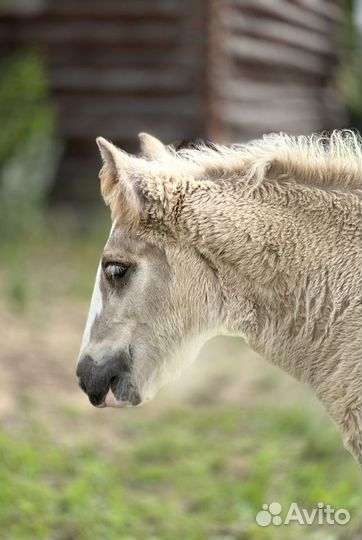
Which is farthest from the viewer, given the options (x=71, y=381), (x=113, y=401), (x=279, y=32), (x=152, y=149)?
(x=279, y=32)

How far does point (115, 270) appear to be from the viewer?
3.60 m

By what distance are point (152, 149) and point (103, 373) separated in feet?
3.06

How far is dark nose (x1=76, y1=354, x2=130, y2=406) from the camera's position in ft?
11.9

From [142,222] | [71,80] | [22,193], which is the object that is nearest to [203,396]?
[142,222]

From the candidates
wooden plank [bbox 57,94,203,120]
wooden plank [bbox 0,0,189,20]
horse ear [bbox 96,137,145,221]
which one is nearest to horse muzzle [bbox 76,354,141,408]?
horse ear [bbox 96,137,145,221]

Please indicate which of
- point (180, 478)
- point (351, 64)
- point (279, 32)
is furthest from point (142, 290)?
point (351, 64)

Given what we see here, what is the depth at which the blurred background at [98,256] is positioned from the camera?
5.45 meters

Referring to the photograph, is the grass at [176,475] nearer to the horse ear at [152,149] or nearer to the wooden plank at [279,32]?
the horse ear at [152,149]

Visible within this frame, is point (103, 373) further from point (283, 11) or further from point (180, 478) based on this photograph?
point (283, 11)

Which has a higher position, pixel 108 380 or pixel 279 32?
pixel 279 32

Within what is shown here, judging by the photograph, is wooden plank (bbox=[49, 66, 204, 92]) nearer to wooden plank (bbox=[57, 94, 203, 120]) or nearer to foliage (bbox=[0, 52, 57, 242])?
wooden plank (bbox=[57, 94, 203, 120])

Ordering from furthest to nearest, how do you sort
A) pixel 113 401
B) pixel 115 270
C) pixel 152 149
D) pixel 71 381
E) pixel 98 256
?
pixel 98 256 → pixel 71 381 → pixel 152 149 → pixel 113 401 → pixel 115 270

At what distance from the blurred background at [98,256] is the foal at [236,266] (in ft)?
3.36

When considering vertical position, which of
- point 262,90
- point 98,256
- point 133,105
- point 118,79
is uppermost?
point 118,79
